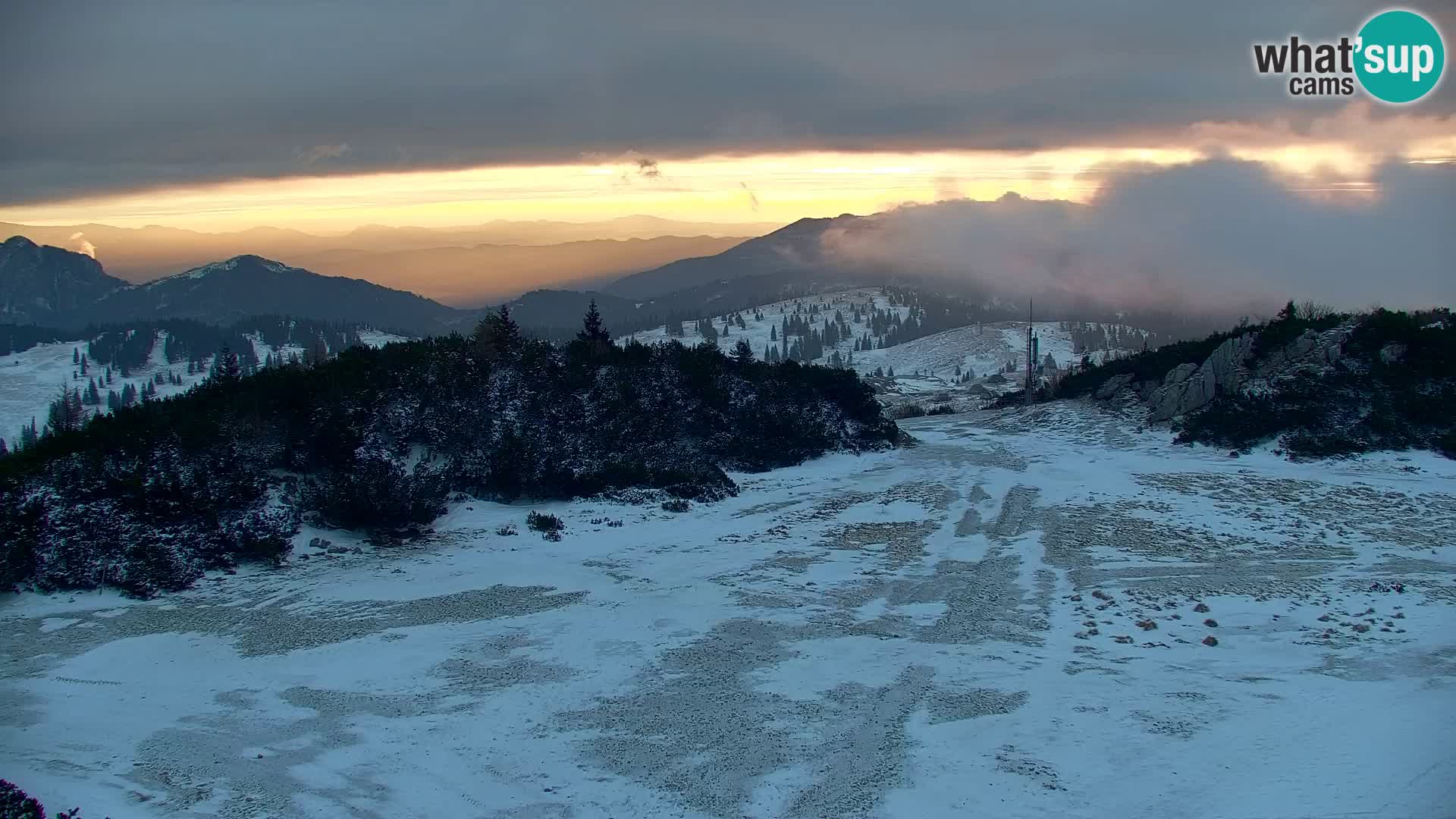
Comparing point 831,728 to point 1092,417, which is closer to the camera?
point 831,728

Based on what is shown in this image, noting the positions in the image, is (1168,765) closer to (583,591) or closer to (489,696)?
(489,696)

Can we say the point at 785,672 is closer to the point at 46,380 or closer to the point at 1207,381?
the point at 1207,381

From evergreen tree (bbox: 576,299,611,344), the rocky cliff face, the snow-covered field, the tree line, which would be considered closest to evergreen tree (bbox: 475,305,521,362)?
the tree line

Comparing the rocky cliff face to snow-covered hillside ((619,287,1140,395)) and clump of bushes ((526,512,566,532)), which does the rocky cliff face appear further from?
snow-covered hillside ((619,287,1140,395))

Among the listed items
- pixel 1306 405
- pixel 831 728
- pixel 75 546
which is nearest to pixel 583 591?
pixel 831 728

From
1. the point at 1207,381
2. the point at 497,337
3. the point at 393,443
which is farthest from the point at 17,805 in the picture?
the point at 1207,381
